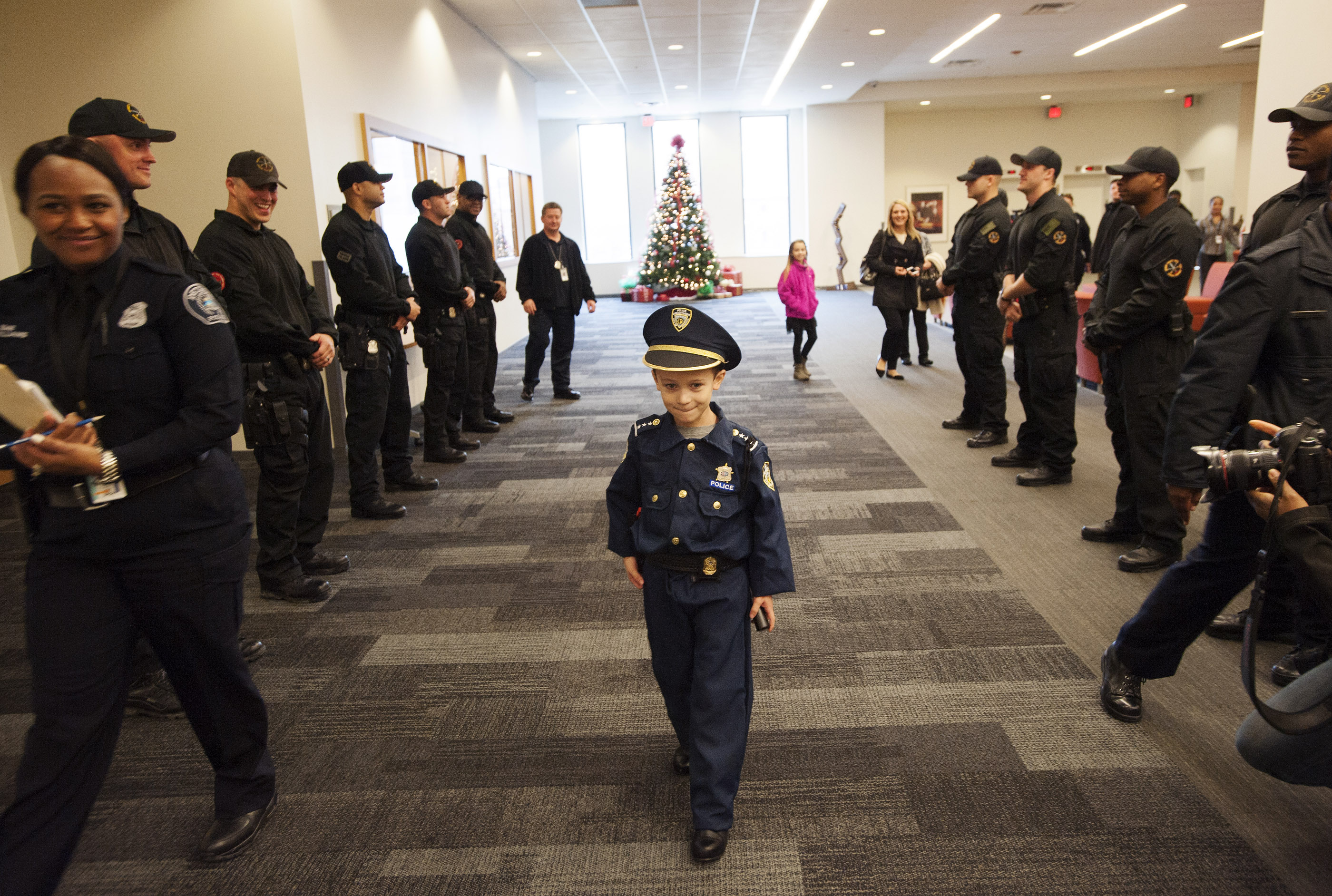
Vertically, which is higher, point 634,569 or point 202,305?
point 202,305

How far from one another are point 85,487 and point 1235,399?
2.68m

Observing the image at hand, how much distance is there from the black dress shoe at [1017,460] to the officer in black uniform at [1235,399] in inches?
107

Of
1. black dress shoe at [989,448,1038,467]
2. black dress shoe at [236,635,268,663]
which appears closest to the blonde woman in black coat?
black dress shoe at [989,448,1038,467]

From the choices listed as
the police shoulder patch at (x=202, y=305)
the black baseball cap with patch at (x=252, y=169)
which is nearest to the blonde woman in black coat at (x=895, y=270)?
the black baseball cap with patch at (x=252, y=169)

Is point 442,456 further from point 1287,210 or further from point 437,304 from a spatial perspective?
point 1287,210

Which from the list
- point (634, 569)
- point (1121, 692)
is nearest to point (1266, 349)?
point (1121, 692)

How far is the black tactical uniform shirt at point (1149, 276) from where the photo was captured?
3.46m

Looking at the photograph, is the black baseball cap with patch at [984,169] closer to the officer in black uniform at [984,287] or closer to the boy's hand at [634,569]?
the officer in black uniform at [984,287]

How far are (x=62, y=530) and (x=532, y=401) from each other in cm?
602

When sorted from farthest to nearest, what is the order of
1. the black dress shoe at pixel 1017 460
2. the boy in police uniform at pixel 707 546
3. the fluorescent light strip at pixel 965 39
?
the fluorescent light strip at pixel 965 39
the black dress shoe at pixel 1017 460
the boy in police uniform at pixel 707 546

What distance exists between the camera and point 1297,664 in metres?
2.69

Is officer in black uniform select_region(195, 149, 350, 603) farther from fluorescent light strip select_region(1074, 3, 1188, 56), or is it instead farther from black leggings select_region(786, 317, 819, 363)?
fluorescent light strip select_region(1074, 3, 1188, 56)

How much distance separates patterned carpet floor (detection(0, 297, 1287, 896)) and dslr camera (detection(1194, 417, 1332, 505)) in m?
0.85

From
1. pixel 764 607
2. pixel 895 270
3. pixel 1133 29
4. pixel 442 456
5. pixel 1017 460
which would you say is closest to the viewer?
pixel 764 607
